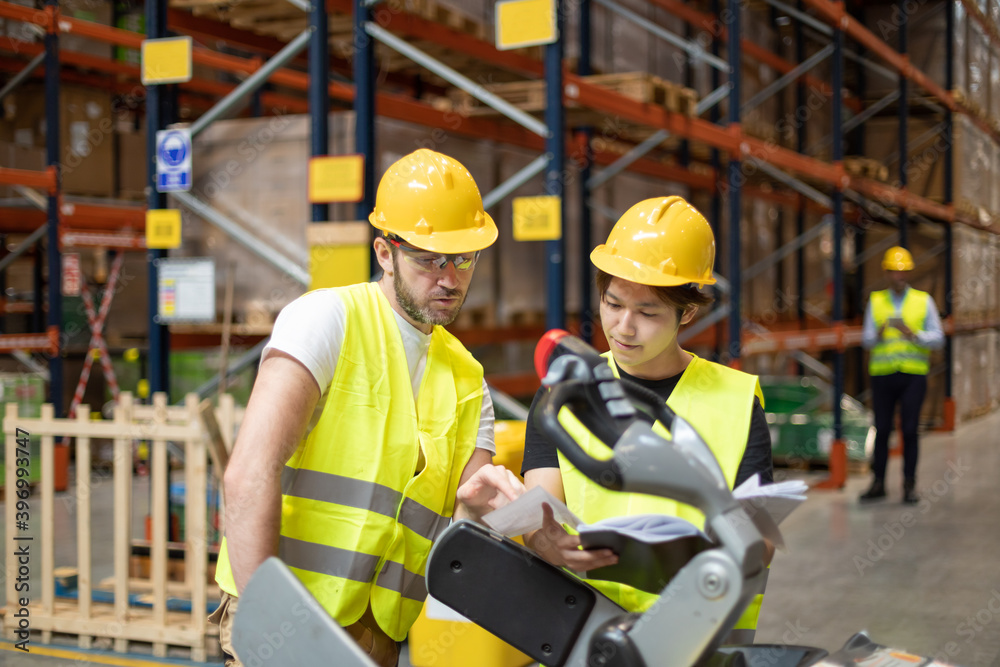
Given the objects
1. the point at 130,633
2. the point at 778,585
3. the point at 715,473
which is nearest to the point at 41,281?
the point at 130,633

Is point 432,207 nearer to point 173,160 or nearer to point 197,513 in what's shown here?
point 197,513

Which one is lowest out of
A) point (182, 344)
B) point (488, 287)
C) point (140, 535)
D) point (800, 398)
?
point (140, 535)

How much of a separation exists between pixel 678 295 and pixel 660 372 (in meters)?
0.20

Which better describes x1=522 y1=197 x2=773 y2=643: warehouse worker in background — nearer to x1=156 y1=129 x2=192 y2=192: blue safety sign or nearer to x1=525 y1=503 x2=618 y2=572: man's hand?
x1=525 y1=503 x2=618 y2=572: man's hand

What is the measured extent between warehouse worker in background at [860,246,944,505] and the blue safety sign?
20.5 feet

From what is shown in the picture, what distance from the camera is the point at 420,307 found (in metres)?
2.26

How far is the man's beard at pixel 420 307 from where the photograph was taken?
7.39 feet

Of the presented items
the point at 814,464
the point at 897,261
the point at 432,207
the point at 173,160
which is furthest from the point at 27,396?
the point at 897,261

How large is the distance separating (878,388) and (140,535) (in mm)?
6528

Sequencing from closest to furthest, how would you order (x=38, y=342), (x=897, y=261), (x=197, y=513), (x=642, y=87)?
(x=197, y=513) < (x=642, y=87) < (x=38, y=342) < (x=897, y=261)

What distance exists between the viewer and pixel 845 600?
5988 millimetres

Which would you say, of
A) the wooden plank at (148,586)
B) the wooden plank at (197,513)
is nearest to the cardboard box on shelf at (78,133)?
the wooden plank at (148,586)

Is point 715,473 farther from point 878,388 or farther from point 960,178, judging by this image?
point 960,178

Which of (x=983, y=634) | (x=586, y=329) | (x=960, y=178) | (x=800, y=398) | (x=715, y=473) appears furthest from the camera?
(x=960, y=178)
